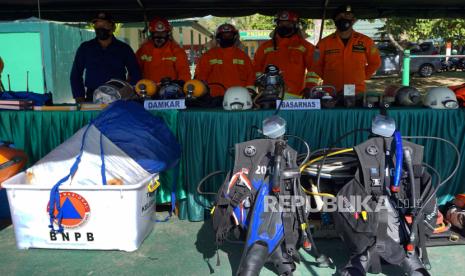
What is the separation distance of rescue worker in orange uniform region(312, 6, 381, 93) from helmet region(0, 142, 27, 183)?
11.3 feet

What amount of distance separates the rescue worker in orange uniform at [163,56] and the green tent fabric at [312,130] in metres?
1.62

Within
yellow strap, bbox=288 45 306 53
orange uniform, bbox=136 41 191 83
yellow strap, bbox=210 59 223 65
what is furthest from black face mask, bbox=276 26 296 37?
orange uniform, bbox=136 41 191 83

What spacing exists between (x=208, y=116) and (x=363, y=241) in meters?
1.71

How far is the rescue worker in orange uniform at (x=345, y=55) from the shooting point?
5.25 metres

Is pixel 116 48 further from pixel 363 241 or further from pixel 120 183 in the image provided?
pixel 363 241

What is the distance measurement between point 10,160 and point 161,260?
1.50 meters

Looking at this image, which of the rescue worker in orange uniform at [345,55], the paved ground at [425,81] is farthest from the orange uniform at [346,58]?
the paved ground at [425,81]

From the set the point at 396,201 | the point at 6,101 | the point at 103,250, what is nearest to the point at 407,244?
the point at 396,201

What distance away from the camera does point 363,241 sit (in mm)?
2936

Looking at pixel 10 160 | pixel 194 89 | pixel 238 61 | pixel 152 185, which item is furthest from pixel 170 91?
pixel 10 160

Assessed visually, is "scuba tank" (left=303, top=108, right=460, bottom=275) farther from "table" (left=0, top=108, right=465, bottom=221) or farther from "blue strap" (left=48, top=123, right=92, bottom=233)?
"blue strap" (left=48, top=123, right=92, bottom=233)

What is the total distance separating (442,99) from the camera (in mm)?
3979

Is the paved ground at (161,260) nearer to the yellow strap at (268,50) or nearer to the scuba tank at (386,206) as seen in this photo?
the scuba tank at (386,206)

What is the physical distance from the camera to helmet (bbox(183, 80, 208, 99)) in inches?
171
